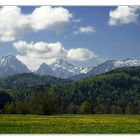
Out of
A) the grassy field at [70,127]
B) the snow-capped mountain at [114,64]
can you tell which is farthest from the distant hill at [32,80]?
the grassy field at [70,127]

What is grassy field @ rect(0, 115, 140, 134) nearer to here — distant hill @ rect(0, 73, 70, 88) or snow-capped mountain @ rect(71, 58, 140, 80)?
snow-capped mountain @ rect(71, 58, 140, 80)

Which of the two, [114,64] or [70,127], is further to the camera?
[114,64]

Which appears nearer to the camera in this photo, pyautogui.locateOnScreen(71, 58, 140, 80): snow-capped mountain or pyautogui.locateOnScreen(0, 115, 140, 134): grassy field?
pyautogui.locateOnScreen(0, 115, 140, 134): grassy field

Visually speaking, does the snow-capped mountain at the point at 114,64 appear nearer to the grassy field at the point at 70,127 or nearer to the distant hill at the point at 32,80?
the grassy field at the point at 70,127

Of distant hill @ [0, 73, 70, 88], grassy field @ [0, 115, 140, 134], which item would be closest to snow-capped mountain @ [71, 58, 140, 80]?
grassy field @ [0, 115, 140, 134]

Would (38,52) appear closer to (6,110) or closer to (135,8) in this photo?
(135,8)

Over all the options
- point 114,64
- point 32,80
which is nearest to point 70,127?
point 114,64

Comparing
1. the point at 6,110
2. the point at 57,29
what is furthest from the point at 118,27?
the point at 6,110

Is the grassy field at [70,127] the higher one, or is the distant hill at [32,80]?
the distant hill at [32,80]

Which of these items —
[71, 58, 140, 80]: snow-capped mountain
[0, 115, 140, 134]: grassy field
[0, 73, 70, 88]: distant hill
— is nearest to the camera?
[0, 115, 140, 134]: grassy field

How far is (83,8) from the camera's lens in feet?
82.0

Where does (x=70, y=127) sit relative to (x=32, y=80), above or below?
below

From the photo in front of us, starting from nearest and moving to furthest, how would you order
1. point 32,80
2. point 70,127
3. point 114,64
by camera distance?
point 70,127 → point 114,64 → point 32,80

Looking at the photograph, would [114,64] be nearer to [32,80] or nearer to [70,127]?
[70,127]
